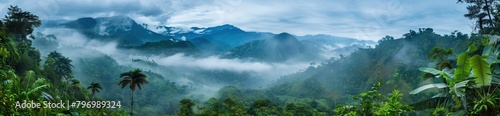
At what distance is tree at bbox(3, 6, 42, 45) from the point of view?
5028 cm

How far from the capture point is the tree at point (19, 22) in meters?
50.3

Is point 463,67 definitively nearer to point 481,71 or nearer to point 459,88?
point 459,88

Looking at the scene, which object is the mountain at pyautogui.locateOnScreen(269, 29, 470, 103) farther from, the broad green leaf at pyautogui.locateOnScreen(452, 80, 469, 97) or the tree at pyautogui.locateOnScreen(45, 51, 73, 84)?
the broad green leaf at pyautogui.locateOnScreen(452, 80, 469, 97)

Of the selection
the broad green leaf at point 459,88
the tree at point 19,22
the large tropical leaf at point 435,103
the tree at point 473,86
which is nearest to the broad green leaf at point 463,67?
the tree at point 473,86

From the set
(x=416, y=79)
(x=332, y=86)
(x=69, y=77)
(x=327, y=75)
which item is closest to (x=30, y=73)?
(x=69, y=77)

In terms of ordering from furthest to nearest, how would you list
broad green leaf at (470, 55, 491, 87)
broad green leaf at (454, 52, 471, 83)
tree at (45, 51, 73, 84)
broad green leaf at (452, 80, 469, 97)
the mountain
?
the mountain < tree at (45, 51, 73, 84) < broad green leaf at (454, 52, 471, 83) < broad green leaf at (452, 80, 469, 97) < broad green leaf at (470, 55, 491, 87)

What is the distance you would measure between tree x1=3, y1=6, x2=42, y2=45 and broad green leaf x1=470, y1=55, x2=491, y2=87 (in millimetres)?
53694

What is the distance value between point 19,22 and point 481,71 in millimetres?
56061

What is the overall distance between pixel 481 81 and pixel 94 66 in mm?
126092

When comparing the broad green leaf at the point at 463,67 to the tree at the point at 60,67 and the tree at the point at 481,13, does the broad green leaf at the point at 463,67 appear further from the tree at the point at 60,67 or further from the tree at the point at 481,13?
the tree at the point at 60,67

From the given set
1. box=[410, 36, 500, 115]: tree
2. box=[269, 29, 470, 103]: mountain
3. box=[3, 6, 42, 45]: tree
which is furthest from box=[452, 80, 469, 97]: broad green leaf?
box=[269, 29, 470, 103]: mountain

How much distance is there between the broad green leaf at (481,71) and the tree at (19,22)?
5369 cm

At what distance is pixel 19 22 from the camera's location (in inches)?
2037

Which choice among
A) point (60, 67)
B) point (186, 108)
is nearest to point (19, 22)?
point (60, 67)
